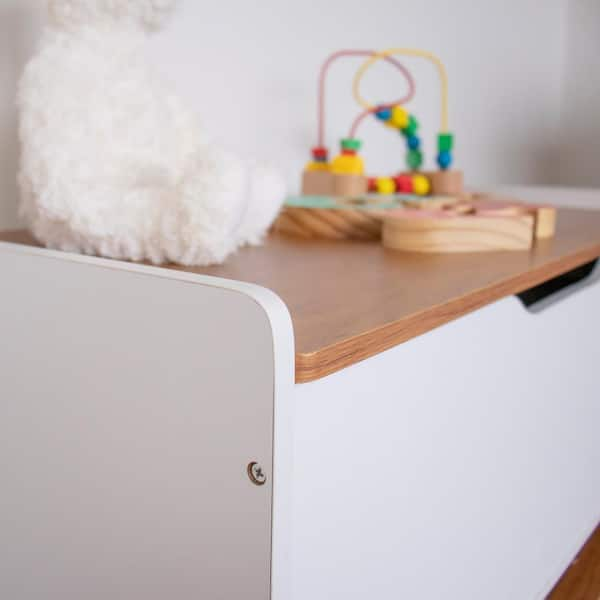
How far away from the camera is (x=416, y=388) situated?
53 cm

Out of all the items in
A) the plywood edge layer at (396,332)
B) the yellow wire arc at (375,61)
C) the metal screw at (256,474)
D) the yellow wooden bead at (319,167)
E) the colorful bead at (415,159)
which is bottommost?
the metal screw at (256,474)

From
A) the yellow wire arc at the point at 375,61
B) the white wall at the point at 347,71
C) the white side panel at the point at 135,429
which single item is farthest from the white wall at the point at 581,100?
the white side panel at the point at 135,429

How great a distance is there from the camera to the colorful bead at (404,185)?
1164 mm

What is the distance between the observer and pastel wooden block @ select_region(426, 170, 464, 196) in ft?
3.98

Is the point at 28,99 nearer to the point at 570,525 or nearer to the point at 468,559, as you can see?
the point at 468,559

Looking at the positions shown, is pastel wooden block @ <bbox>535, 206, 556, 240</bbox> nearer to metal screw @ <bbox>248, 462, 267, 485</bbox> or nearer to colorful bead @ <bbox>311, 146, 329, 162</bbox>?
colorful bead @ <bbox>311, 146, 329, 162</bbox>

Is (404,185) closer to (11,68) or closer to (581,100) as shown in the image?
(11,68)

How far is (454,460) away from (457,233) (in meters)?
0.29

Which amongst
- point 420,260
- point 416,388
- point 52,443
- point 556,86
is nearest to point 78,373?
point 52,443

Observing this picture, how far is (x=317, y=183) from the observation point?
1.14 meters

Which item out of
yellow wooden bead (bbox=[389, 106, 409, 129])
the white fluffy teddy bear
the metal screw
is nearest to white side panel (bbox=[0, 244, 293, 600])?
the metal screw

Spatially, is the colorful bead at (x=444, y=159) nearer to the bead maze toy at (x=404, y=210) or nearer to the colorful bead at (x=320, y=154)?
the bead maze toy at (x=404, y=210)

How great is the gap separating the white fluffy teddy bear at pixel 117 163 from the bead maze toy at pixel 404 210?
13 cm

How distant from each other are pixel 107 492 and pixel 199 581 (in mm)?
109
